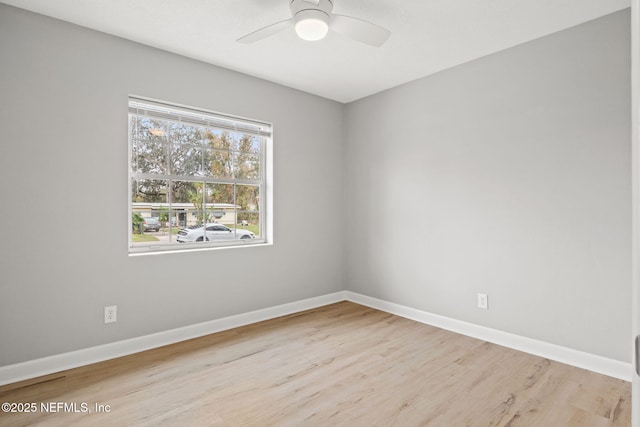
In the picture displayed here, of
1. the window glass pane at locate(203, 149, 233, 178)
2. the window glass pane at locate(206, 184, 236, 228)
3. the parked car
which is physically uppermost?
the window glass pane at locate(203, 149, 233, 178)

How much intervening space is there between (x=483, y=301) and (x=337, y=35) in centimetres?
264

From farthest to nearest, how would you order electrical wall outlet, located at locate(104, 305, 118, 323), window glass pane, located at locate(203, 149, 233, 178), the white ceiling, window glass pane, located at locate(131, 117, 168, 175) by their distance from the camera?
1. window glass pane, located at locate(203, 149, 233, 178)
2. window glass pane, located at locate(131, 117, 168, 175)
3. electrical wall outlet, located at locate(104, 305, 118, 323)
4. the white ceiling

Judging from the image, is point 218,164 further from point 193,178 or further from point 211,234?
point 211,234

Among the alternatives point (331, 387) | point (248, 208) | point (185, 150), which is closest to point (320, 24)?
point (185, 150)

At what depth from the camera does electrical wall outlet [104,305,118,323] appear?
8.80ft

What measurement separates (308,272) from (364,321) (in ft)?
Answer: 2.91

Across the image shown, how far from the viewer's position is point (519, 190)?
2.89 metres

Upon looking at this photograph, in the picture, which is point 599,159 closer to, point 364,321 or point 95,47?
point 364,321

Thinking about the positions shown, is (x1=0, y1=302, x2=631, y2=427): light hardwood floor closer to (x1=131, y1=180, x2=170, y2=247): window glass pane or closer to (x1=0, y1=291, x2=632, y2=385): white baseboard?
(x1=0, y1=291, x2=632, y2=385): white baseboard

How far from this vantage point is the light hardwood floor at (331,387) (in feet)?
6.42

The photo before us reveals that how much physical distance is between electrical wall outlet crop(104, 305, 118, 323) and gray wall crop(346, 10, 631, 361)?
8.85 feet

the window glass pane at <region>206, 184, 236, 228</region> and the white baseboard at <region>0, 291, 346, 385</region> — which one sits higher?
the window glass pane at <region>206, 184, 236, 228</region>

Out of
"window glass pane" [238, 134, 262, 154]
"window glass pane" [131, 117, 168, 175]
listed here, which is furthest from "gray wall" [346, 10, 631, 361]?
"window glass pane" [131, 117, 168, 175]

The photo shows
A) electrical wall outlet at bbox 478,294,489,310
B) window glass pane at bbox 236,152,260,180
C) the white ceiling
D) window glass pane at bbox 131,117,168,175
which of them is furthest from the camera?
window glass pane at bbox 236,152,260,180
